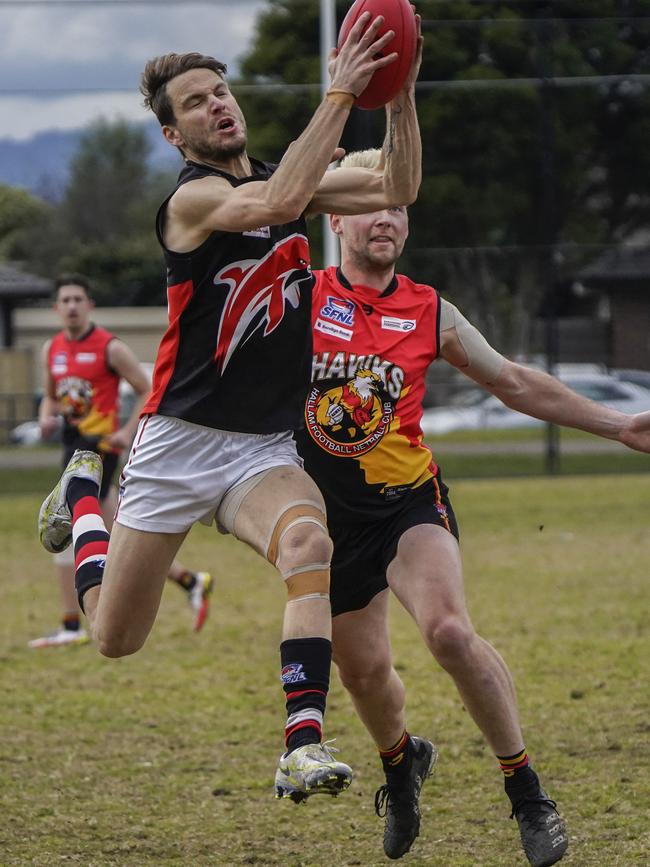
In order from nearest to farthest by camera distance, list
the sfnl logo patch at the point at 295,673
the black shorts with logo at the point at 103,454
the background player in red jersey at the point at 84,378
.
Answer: the sfnl logo patch at the point at 295,673 → the black shorts with logo at the point at 103,454 → the background player in red jersey at the point at 84,378

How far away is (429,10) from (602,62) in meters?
2.35

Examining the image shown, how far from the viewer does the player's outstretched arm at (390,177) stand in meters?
4.08

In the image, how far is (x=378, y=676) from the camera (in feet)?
15.2

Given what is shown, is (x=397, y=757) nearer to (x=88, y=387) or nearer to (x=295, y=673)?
(x=295, y=673)

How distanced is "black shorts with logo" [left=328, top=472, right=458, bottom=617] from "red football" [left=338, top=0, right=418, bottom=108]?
1365 mm

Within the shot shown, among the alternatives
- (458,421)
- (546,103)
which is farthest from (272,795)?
(546,103)

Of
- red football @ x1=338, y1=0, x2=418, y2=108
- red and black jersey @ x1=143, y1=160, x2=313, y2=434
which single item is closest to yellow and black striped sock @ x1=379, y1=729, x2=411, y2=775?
red and black jersey @ x1=143, y1=160, x2=313, y2=434

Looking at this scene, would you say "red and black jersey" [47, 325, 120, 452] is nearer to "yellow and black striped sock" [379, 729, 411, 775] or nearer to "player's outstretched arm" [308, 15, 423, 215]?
"yellow and black striped sock" [379, 729, 411, 775]

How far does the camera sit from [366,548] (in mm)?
4633

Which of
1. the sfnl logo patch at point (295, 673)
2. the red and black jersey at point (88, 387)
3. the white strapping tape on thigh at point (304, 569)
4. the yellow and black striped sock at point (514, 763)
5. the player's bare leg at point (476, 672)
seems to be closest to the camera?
the sfnl logo patch at point (295, 673)

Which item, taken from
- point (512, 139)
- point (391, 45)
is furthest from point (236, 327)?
point (512, 139)

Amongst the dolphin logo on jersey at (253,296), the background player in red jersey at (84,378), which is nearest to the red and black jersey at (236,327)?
the dolphin logo on jersey at (253,296)

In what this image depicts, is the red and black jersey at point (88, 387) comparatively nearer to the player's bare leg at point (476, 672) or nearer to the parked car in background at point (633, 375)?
the player's bare leg at point (476, 672)

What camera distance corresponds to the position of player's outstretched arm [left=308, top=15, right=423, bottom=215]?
A: 408 centimetres
